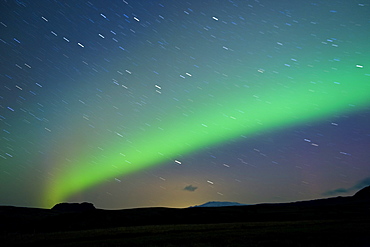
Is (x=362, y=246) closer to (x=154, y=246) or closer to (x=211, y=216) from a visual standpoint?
(x=154, y=246)

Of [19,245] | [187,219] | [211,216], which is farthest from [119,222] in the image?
[19,245]

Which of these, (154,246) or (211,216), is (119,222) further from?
(154,246)

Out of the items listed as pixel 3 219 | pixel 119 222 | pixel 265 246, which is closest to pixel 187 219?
pixel 119 222

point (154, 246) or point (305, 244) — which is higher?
point (154, 246)

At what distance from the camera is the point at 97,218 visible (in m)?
62.8

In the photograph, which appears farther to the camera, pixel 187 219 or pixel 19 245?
pixel 187 219

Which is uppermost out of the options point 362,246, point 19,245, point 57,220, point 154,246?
point 57,220

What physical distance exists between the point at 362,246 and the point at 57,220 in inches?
2467

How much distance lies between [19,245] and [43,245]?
9.50 ft

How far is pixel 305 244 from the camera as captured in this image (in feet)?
76.6

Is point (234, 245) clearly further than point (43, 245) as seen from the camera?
No

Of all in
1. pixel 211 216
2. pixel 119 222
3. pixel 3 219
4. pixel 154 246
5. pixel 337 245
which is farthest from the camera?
pixel 3 219

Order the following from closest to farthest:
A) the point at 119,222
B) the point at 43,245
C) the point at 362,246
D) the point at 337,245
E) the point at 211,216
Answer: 1. the point at 362,246
2. the point at 337,245
3. the point at 43,245
4. the point at 119,222
5. the point at 211,216

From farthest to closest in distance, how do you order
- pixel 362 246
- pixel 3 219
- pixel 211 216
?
pixel 3 219 < pixel 211 216 < pixel 362 246
